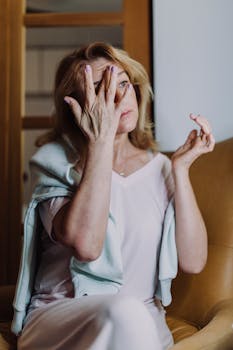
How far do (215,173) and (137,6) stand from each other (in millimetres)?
646

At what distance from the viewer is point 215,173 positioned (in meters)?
1.38

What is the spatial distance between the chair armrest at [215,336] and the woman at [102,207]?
9cm

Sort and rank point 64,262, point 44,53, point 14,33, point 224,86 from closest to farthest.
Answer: point 64,262 → point 224,86 → point 14,33 → point 44,53

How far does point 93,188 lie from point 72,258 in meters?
0.19

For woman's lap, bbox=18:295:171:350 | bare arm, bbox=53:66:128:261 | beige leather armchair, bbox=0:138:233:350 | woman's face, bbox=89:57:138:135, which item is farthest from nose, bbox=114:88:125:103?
woman's lap, bbox=18:295:171:350

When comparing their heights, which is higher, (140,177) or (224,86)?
(224,86)

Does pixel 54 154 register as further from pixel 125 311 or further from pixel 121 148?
pixel 125 311

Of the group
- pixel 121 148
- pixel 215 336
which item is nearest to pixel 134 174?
pixel 121 148

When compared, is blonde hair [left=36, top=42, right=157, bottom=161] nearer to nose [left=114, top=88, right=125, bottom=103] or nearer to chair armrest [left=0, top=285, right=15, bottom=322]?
nose [left=114, top=88, right=125, bottom=103]

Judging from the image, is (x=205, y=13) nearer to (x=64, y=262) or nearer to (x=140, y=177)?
(x=140, y=177)

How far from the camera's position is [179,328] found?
1275mm

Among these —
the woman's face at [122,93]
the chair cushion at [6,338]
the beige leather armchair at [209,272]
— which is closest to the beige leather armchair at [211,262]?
the beige leather armchair at [209,272]

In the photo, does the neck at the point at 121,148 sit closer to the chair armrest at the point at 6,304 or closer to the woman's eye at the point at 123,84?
the woman's eye at the point at 123,84

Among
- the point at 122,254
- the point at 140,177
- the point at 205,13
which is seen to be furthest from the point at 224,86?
the point at 122,254
